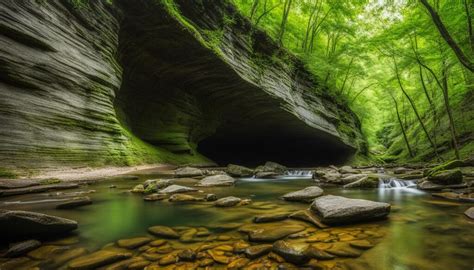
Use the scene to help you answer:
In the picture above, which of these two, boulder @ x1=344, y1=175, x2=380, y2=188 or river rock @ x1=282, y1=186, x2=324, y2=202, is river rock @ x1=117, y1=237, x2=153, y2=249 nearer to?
river rock @ x1=282, y1=186, x2=324, y2=202

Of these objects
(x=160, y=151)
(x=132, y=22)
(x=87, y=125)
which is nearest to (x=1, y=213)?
(x=87, y=125)

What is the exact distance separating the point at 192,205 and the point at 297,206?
1.84 m

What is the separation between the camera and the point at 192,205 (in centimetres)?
443

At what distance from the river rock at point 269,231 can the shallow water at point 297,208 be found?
14.2 inches

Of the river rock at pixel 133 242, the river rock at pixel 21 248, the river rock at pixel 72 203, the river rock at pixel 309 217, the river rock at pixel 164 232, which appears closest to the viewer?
the river rock at pixel 21 248

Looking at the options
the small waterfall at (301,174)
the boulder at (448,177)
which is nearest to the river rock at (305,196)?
the boulder at (448,177)

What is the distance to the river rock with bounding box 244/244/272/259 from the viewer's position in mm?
2320

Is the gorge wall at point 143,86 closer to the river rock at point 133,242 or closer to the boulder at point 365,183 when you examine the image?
the river rock at point 133,242

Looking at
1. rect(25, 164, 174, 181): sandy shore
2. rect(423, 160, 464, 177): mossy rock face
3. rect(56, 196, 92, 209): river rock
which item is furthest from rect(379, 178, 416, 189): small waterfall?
rect(25, 164, 174, 181): sandy shore

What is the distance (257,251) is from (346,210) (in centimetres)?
151

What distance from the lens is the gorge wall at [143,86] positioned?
20.4 feet

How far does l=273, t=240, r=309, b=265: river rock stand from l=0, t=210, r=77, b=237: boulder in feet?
7.84

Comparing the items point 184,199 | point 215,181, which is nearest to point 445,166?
point 215,181

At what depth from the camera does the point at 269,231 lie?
9.49 ft
